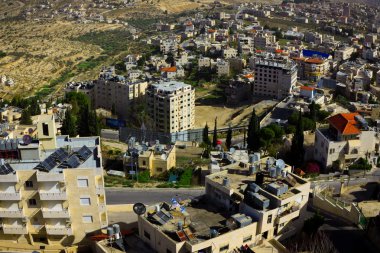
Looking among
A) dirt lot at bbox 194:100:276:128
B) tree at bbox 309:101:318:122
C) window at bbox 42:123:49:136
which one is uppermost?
window at bbox 42:123:49:136

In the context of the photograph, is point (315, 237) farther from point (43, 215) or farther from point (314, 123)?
point (314, 123)

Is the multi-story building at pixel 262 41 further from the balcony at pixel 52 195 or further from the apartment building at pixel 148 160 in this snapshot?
the balcony at pixel 52 195

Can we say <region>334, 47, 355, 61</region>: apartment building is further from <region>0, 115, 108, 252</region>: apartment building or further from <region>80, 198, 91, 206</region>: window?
<region>80, 198, 91, 206</region>: window

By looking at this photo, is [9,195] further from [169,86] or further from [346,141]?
[169,86]

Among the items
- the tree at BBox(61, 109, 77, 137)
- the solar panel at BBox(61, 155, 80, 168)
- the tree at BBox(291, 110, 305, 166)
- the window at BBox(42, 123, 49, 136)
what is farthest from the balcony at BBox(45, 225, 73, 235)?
the tree at BBox(61, 109, 77, 137)

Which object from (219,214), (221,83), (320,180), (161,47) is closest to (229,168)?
(219,214)

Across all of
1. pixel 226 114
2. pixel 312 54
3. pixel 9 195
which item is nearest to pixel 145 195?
pixel 9 195
